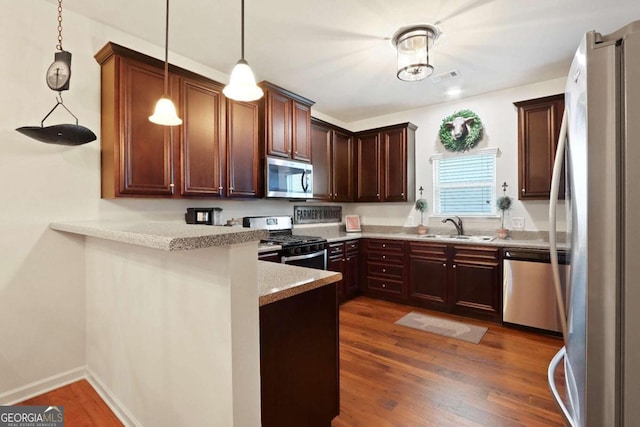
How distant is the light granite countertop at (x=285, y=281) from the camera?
125 centimetres

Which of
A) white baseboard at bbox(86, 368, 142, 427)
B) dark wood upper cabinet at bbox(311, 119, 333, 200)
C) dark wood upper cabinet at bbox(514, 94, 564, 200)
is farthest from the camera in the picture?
dark wood upper cabinet at bbox(311, 119, 333, 200)

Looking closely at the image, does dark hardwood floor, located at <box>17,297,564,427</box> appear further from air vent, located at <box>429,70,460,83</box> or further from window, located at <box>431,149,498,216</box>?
air vent, located at <box>429,70,460,83</box>

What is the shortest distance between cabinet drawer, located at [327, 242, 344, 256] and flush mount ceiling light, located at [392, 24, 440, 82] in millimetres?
2094

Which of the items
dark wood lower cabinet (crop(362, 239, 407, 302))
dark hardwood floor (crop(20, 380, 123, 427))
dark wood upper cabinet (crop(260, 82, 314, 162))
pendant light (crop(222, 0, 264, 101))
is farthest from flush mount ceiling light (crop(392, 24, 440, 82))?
dark hardwood floor (crop(20, 380, 123, 427))

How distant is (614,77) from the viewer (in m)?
0.87

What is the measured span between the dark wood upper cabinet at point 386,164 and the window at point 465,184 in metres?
0.38

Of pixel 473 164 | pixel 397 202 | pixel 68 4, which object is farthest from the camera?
pixel 397 202

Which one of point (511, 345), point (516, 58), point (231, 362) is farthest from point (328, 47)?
point (511, 345)

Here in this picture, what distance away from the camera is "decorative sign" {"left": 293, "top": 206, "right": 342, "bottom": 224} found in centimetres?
418

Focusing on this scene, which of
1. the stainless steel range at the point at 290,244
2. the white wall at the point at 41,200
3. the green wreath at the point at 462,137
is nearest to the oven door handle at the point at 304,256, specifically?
the stainless steel range at the point at 290,244

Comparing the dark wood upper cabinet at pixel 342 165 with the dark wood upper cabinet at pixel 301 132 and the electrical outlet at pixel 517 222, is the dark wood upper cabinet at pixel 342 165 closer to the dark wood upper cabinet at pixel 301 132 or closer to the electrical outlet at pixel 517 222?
the dark wood upper cabinet at pixel 301 132

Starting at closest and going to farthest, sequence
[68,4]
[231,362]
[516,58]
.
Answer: [231,362] → [68,4] → [516,58]

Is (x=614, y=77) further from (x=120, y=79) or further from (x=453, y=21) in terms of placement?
(x=120, y=79)

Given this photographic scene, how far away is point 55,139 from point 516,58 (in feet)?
12.8
